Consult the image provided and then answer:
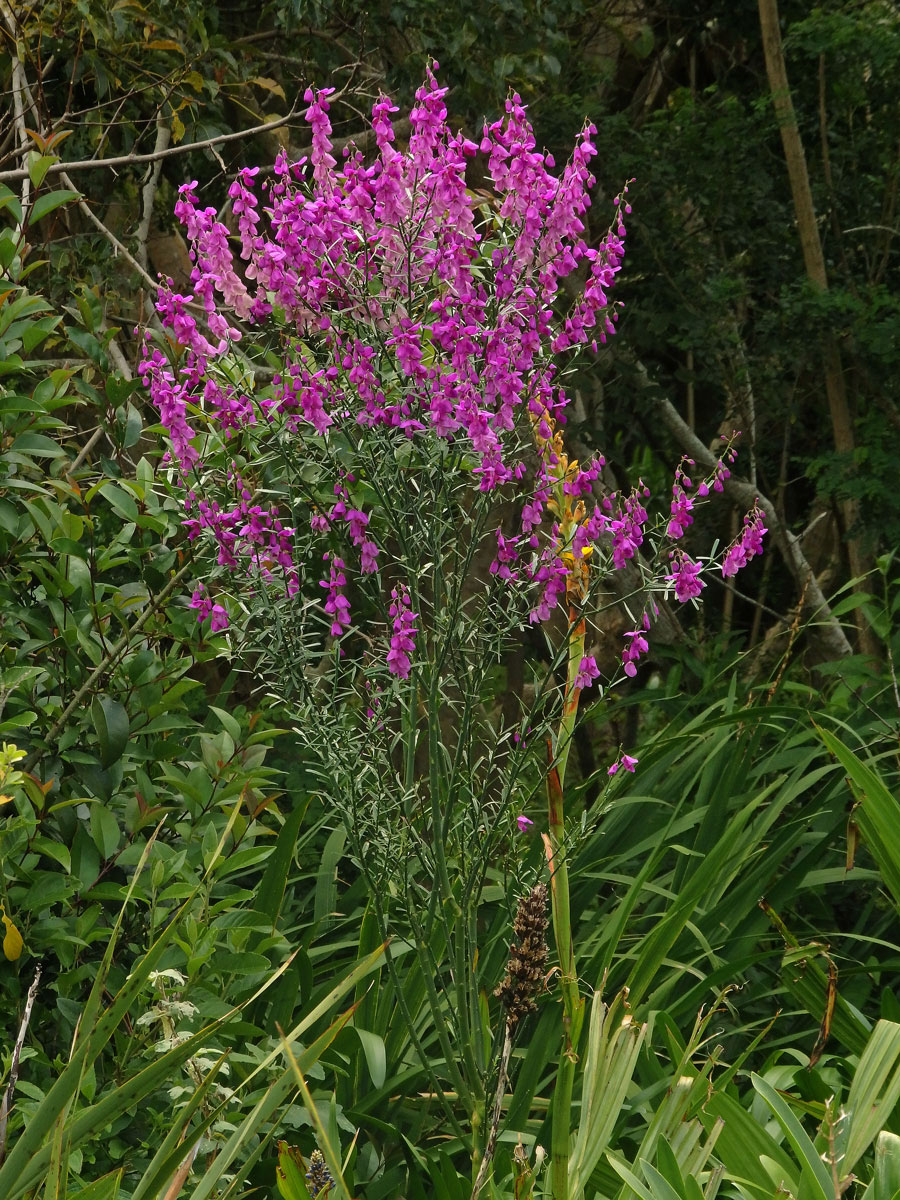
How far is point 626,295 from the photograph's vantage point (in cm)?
505

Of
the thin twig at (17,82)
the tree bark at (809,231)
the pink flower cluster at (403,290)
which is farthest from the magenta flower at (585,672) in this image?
the tree bark at (809,231)

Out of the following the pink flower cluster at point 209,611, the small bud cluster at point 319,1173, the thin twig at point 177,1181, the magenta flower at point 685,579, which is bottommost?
the small bud cluster at point 319,1173

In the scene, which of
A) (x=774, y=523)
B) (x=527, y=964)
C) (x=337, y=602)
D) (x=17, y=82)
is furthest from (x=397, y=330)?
(x=774, y=523)

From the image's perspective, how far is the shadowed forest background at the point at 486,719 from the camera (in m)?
1.97

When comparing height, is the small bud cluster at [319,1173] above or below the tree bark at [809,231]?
below

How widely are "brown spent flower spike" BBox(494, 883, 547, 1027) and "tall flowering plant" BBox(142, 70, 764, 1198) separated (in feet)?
1.32

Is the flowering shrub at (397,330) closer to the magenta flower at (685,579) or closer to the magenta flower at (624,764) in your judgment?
the magenta flower at (685,579)

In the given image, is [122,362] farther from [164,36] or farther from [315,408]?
[315,408]

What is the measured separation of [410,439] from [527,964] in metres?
0.91

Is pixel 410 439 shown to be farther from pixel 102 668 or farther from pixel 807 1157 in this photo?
pixel 807 1157

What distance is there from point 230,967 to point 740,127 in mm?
3689

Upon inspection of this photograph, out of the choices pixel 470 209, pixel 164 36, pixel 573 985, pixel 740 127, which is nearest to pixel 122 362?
pixel 164 36

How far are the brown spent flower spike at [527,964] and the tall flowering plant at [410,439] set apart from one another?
1.32 ft

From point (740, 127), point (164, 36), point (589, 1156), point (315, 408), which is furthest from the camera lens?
point (740, 127)
